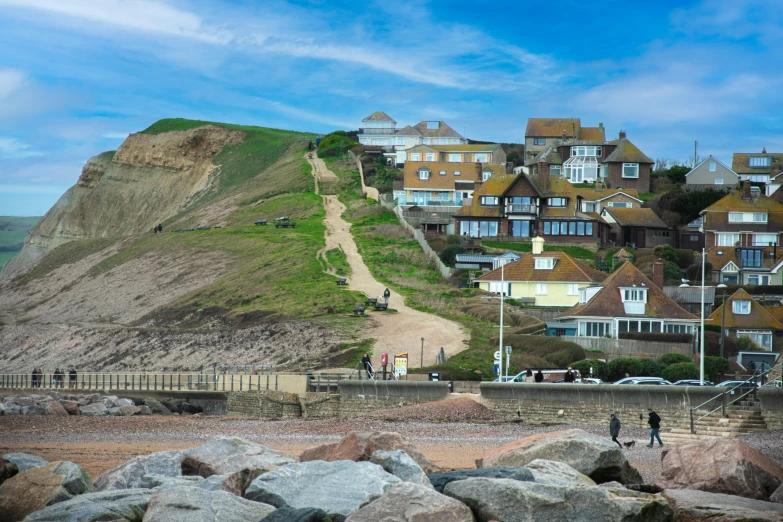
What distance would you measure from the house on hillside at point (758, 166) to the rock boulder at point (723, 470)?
99762mm

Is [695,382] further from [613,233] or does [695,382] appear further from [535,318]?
[613,233]

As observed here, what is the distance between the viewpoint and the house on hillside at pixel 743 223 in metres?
91.9

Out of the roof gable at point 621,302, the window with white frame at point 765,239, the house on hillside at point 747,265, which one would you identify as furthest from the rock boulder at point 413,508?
the window with white frame at point 765,239

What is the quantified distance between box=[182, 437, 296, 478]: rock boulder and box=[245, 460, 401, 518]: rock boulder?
1940 mm

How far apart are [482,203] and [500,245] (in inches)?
263

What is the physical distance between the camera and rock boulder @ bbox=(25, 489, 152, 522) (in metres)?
18.2

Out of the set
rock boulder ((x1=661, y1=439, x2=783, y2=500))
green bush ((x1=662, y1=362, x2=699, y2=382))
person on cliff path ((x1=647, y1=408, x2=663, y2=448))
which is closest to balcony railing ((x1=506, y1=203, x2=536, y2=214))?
green bush ((x1=662, y1=362, x2=699, y2=382))

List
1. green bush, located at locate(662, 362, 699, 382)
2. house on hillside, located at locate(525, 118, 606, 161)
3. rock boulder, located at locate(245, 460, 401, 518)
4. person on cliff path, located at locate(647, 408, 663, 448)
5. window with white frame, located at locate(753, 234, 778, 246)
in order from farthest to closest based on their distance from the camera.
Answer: house on hillside, located at locate(525, 118, 606, 161) → window with white frame, located at locate(753, 234, 778, 246) → green bush, located at locate(662, 362, 699, 382) → person on cliff path, located at locate(647, 408, 663, 448) → rock boulder, located at locate(245, 460, 401, 518)

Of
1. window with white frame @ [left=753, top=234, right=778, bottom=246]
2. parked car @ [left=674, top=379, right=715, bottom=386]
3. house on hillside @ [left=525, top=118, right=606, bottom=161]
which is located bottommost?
parked car @ [left=674, top=379, right=715, bottom=386]

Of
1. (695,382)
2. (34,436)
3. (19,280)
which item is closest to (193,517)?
(34,436)

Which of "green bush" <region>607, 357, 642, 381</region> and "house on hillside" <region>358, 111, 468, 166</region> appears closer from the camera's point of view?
"green bush" <region>607, 357, 642, 381</region>

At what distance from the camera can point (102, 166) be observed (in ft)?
608

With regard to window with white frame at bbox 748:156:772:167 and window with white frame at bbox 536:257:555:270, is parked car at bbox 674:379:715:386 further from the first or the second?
window with white frame at bbox 748:156:772:167

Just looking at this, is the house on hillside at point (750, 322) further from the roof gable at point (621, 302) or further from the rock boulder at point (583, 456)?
the rock boulder at point (583, 456)
